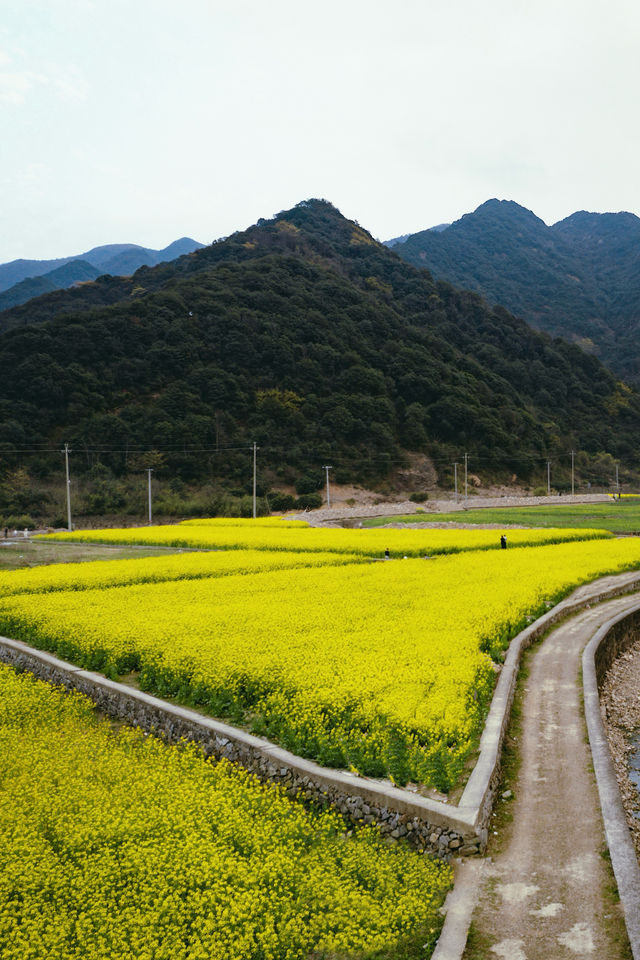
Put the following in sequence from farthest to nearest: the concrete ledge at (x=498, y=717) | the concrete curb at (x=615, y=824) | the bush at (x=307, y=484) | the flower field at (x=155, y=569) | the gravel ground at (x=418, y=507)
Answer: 1. the bush at (x=307, y=484)
2. the gravel ground at (x=418, y=507)
3. the flower field at (x=155, y=569)
4. the concrete ledge at (x=498, y=717)
5. the concrete curb at (x=615, y=824)

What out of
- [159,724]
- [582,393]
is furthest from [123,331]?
[159,724]

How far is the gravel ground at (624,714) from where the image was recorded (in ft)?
27.4

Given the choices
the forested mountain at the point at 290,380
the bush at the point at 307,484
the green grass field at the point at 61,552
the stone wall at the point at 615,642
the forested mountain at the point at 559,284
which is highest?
the forested mountain at the point at 559,284

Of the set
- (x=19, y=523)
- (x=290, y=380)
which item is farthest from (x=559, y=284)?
(x=19, y=523)

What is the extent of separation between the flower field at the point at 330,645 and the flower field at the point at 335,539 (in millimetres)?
6706

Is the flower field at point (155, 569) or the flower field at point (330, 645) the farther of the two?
the flower field at point (155, 569)

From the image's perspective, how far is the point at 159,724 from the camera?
9.56m

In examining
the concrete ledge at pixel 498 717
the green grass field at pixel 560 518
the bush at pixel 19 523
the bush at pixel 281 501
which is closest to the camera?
the concrete ledge at pixel 498 717

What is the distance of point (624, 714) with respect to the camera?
40.0 feet

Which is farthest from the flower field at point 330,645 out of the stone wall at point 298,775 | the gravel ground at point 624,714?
the gravel ground at point 624,714

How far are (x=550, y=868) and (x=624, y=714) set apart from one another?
746cm

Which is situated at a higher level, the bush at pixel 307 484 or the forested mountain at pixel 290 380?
the forested mountain at pixel 290 380

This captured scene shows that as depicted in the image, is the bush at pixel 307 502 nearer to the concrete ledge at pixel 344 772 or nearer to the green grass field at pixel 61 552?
the green grass field at pixel 61 552

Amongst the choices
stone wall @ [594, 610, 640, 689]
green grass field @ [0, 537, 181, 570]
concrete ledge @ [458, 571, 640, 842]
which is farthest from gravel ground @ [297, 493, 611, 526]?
stone wall @ [594, 610, 640, 689]
